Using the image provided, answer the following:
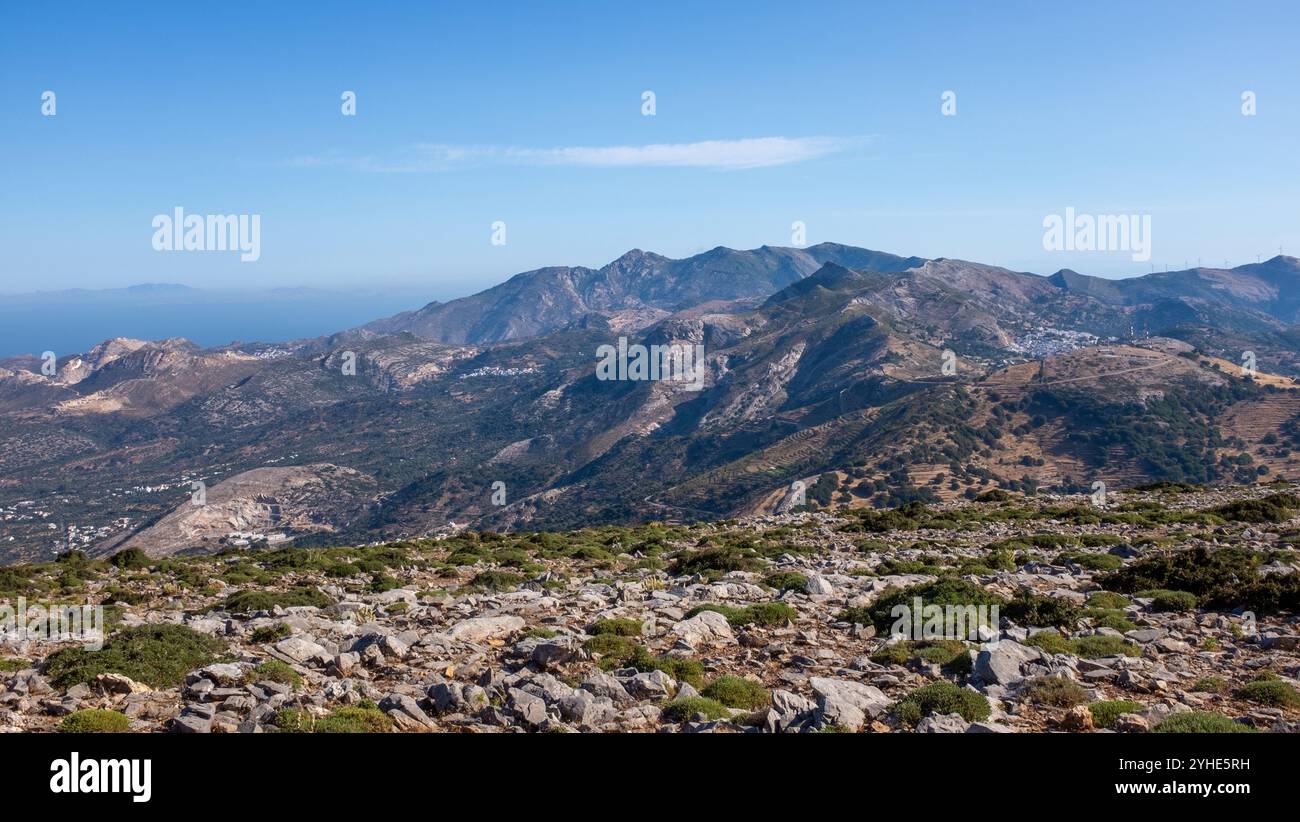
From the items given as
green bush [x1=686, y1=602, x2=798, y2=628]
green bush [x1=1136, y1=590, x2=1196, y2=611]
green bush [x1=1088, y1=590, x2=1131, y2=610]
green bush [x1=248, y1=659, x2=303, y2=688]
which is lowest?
green bush [x1=686, y1=602, x2=798, y2=628]

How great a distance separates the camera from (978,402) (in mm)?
189375

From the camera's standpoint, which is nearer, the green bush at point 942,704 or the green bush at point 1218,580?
the green bush at point 942,704

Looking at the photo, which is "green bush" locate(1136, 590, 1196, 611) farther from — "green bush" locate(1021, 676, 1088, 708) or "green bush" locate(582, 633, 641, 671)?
"green bush" locate(582, 633, 641, 671)

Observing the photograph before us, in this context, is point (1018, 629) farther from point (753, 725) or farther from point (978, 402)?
point (978, 402)

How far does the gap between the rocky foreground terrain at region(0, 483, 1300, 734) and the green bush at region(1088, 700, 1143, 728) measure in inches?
1.3

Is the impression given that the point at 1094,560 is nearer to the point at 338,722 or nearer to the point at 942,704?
the point at 942,704

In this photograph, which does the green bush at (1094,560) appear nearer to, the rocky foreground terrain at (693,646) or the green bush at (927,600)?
the rocky foreground terrain at (693,646)

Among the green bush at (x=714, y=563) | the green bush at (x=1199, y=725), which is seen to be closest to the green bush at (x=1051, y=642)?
the green bush at (x=1199, y=725)

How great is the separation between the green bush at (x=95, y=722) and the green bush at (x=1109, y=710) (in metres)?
14.0

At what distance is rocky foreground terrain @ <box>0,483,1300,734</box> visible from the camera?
11.2 meters

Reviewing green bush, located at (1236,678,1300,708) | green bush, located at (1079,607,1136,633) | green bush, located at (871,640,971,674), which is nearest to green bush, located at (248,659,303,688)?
green bush, located at (871,640,971,674)

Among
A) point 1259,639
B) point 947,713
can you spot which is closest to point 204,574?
point 947,713

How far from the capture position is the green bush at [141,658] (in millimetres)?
13383
